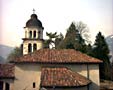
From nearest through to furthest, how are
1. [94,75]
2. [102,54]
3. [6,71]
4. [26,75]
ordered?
[26,75], [94,75], [6,71], [102,54]

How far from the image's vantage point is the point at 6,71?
26484 millimetres

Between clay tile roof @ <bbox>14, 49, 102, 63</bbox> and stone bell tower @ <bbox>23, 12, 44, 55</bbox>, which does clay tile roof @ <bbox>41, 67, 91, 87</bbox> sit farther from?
stone bell tower @ <bbox>23, 12, 44, 55</bbox>

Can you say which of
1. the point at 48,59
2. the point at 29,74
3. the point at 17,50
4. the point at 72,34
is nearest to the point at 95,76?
the point at 48,59

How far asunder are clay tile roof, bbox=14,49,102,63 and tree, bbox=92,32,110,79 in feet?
52.4

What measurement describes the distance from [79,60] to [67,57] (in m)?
1.30

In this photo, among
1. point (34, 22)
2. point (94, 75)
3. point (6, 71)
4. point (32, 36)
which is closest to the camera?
point (94, 75)

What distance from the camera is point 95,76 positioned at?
25.8m

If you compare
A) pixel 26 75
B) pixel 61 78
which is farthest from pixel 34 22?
pixel 61 78

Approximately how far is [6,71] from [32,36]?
5953 mm

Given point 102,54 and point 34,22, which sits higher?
point 34,22

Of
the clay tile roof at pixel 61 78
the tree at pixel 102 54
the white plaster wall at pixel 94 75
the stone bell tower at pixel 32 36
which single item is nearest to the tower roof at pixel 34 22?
the stone bell tower at pixel 32 36

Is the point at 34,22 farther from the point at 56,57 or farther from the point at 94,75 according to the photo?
the point at 94,75

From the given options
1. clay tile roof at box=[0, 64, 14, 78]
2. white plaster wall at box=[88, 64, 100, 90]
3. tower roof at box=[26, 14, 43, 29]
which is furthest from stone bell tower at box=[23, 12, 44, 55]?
white plaster wall at box=[88, 64, 100, 90]

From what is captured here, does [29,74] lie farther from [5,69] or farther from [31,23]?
[31,23]
